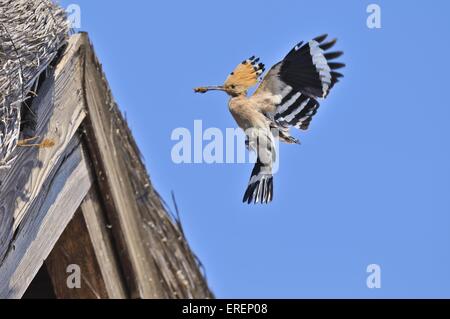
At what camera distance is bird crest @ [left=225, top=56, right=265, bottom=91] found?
561 cm

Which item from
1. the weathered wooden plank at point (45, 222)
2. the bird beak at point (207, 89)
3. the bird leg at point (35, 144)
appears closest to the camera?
the weathered wooden plank at point (45, 222)

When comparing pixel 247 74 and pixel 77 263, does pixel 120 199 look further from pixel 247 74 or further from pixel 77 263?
pixel 247 74

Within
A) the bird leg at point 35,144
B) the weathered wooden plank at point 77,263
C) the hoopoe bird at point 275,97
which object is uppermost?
the hoopoe bird at point 275,97

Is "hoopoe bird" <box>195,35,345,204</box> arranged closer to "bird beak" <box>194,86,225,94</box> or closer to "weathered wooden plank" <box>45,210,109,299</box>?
"bird beak" <box>194,86,225,94</box>

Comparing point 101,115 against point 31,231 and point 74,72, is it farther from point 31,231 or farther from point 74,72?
point 31,231

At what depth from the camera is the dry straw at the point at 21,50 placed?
12.8 feet

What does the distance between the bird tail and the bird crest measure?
494 mm

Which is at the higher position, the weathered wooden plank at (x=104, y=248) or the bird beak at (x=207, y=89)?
the bird beak at (x=207, y=89)

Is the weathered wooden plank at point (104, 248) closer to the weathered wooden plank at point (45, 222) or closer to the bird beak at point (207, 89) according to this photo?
the weathered wooden plank at point (45, 222)

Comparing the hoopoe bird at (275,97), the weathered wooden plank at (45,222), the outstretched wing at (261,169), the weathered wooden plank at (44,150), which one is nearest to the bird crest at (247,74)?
the hoopoe bird at (275,97)

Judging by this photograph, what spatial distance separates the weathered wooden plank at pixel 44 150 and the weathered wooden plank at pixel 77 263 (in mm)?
222

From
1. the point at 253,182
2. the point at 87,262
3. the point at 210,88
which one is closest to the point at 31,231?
the point at 87,262

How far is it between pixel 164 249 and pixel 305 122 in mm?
1785

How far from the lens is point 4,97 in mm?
3920
